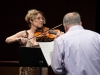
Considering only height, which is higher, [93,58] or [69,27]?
[69,27]

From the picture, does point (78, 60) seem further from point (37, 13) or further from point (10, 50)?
point (10, 50)

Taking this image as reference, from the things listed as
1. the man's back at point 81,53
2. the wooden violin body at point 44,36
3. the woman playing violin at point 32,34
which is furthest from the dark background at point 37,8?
the man's back at point 81,53

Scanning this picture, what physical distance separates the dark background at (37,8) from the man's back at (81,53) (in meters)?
3.44

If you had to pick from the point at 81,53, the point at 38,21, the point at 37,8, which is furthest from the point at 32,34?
the point at 37,8

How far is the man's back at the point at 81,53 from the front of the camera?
2.43 metres

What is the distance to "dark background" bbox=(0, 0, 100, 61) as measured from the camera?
5.89 metres

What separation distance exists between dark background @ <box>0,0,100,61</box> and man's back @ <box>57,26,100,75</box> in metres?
3.44

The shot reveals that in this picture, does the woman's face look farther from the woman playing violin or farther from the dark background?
the dark background

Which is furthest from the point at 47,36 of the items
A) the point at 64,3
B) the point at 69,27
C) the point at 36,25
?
the point at 64,3

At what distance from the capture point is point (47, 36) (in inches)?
141

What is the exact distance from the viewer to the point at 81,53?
95.9 inches

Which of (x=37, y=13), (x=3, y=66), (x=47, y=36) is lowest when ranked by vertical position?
(x=3, y=66)

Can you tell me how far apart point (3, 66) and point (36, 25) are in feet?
8.39

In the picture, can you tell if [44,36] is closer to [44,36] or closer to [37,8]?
[44,36]
